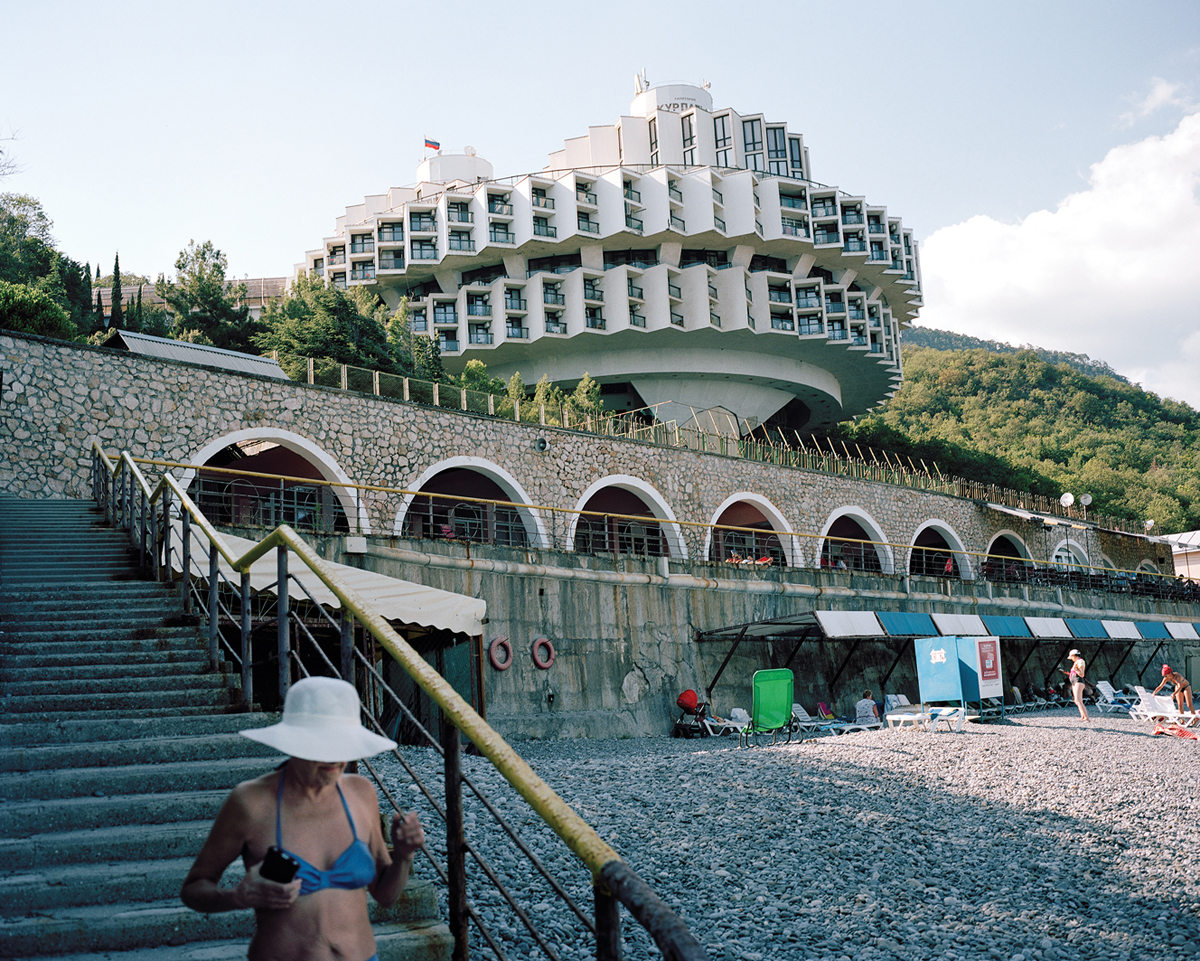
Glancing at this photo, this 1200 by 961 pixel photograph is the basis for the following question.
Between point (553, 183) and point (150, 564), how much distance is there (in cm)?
3542

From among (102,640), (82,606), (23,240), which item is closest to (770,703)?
(82,606)

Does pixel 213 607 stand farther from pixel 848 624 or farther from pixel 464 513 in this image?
pixel 464 513

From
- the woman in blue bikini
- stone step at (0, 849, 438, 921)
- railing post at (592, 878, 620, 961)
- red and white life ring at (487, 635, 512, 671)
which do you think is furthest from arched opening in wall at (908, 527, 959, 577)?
the woman in blue bikini

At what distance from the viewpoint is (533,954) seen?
432 cm

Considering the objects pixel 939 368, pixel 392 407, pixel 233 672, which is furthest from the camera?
pixel 939 368

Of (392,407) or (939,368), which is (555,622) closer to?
(392,407)

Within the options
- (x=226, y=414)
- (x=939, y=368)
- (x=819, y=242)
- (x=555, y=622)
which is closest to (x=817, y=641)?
(x=555, y=622)

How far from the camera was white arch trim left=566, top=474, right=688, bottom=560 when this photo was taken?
22.4m

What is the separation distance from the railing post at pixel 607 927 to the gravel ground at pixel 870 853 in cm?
192

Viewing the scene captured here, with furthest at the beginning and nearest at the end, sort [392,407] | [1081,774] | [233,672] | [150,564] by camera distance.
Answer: [392,407]
[1081,774]
[150,564]
[233,672]

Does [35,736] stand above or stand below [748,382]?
below

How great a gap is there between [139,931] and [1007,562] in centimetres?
3578

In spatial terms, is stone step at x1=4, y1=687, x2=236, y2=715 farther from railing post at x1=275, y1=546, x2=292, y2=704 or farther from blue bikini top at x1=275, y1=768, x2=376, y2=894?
blue bikini top at x1=275, y1=768, x2=376, y2=894

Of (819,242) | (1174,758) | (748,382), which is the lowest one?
(1174,758)
